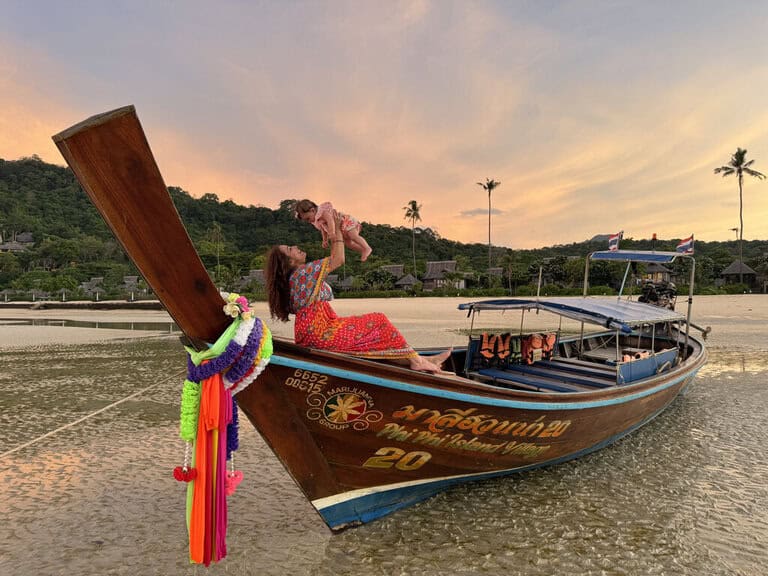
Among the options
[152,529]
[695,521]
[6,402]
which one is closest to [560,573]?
[695,521]

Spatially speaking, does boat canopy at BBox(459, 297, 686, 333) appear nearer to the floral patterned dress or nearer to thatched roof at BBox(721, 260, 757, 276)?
the floral patterned dress

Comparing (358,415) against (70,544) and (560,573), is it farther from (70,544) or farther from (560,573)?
(70,544)

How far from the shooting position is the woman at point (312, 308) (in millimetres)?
3197

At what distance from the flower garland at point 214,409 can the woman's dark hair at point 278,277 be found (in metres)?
0.65

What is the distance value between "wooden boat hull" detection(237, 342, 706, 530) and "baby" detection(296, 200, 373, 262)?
0.83 metres

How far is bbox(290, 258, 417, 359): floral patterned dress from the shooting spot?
126 inches

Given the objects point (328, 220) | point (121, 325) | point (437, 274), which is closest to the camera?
point (328, 220)

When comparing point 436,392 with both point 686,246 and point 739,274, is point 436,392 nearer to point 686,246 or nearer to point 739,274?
point 686,246

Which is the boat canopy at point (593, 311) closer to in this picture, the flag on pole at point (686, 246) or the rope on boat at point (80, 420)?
the flag on pole at point (686, 246)

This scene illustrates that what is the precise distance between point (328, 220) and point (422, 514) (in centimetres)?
279

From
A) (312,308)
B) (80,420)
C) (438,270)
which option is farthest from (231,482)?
(438,270)

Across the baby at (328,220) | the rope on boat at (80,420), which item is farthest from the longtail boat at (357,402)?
the rope on boat at (80,420)

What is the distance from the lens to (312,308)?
322 cm

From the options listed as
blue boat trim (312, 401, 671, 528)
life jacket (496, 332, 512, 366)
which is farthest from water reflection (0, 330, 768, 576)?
life jacket (496, 332, 512, 366)
